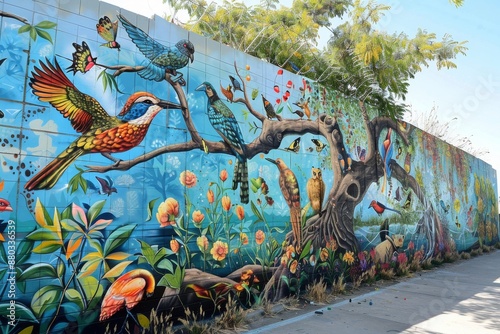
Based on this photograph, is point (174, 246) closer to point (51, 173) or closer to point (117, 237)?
point (117, 237)

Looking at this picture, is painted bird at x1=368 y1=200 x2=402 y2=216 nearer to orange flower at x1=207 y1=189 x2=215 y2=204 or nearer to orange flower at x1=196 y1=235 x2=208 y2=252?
orange flower at x1=207 y1=189 x2=215 y2=204

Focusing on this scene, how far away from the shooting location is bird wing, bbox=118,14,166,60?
5027 millimetres

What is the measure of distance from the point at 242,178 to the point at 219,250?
127 centimetres

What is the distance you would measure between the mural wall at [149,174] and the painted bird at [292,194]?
4cm

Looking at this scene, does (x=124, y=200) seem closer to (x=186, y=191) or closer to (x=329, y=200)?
(x=186, y=191)

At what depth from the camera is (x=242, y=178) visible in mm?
6430

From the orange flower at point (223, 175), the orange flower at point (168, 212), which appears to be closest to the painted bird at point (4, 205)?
the orange flower at point (168, 212)

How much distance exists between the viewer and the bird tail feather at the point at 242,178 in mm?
6320

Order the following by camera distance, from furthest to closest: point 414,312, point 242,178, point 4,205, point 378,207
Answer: point 378,207 → point 414,312 → point 242,178 → point 4,205

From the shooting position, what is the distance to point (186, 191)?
18.1ft

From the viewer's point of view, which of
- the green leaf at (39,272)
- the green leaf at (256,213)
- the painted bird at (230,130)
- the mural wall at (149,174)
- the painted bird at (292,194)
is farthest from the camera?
the painted bird at (292,194)

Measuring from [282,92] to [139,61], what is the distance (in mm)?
3199

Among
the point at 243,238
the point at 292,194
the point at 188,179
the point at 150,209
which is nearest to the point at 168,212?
the point at 150,209

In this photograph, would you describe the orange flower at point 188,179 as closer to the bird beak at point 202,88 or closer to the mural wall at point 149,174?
the mural wall at point 149,174
